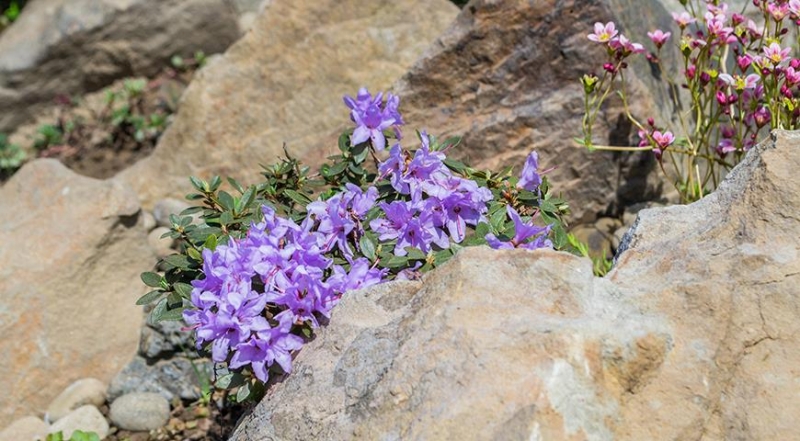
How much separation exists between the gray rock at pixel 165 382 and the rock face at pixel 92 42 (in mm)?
3276

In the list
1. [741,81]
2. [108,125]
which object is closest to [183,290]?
[741,81]

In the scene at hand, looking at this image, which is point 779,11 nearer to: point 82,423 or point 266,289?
point 266,289

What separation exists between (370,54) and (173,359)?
2.08 meters

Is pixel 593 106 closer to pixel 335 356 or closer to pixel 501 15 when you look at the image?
pixel 501 15

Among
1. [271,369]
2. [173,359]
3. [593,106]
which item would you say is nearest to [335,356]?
[271,369]

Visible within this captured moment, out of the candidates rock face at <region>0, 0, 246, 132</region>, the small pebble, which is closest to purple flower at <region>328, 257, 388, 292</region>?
the small pebble

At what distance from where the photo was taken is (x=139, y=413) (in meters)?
3.88

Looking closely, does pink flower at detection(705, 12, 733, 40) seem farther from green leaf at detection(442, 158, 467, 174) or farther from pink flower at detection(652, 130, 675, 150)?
green leaf at detection(442, 158, 467, 174)

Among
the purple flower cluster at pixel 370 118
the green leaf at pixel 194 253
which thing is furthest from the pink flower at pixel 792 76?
the green leaf at pixel 194 253

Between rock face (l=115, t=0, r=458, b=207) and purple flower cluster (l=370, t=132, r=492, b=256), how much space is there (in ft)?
7.68

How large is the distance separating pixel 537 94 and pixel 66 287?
7.30 feet

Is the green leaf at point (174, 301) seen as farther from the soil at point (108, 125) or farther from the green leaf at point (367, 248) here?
the soil at point (108, 125)

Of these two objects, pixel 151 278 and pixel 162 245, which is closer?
pixel 151 278

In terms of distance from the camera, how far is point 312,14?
17.6 feet
